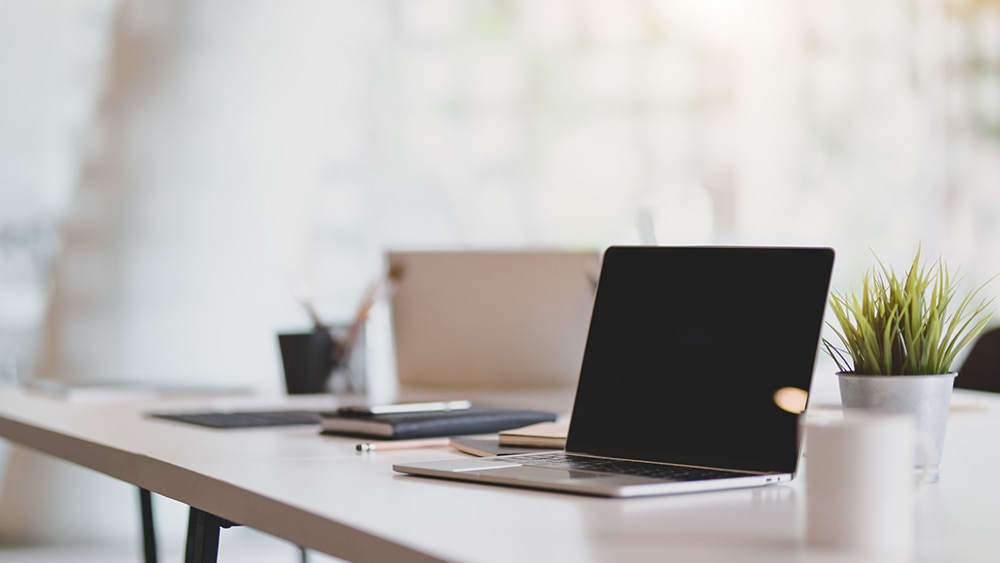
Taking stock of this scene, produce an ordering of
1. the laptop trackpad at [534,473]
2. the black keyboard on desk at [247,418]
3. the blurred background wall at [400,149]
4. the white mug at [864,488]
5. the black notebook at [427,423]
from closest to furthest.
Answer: the white mug at [864,488], the laptop trackpad at [534,473], the black notebook at [427,423], the black keyboard on desk at [247,418], the blurred background wall at [400,149]

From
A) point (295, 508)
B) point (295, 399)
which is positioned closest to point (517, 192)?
point (295, 399)

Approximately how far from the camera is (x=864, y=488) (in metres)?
0.82

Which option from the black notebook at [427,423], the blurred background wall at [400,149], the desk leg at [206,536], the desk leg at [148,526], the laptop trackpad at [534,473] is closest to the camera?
the laptop trackpad at [534,473]

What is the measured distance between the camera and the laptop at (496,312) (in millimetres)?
2250

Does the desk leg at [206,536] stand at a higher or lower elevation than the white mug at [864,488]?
lower

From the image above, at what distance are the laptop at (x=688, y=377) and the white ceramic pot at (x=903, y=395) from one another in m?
0.06

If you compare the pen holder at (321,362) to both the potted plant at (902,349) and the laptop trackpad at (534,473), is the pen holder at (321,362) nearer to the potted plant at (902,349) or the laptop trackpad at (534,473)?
the laptop trackpad at (534,473)

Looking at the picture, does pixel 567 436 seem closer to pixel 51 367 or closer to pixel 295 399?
pixel 295 399

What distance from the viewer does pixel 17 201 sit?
3475 mm

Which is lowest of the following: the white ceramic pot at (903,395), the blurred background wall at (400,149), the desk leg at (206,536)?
the desk leg at (206,536)

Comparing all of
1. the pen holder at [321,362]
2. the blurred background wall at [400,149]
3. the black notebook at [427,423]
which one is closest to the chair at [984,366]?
the blurred background wall at [400,149]

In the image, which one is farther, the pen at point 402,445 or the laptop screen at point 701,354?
the pen at point 402,445

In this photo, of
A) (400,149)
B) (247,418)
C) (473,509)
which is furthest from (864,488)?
(400,149)

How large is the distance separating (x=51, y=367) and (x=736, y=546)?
2679 mm
